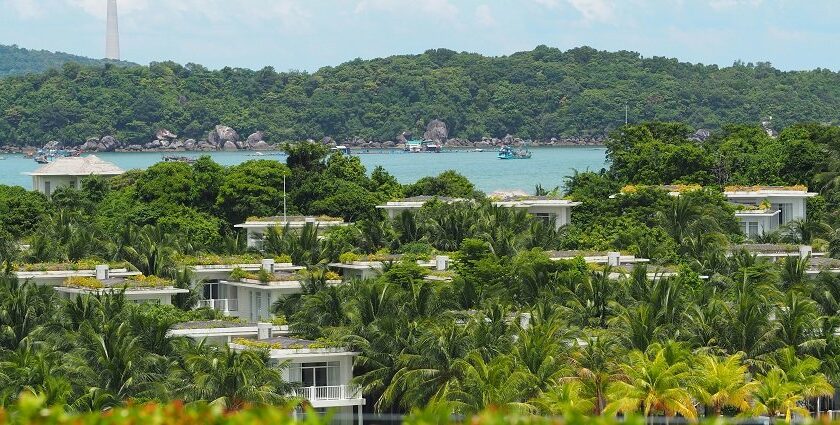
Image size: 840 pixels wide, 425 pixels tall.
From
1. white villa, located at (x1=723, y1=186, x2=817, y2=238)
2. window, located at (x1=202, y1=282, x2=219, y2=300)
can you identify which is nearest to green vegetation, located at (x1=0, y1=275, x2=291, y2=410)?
window, located at (x1=202, y1=282, x2=219, y2=300)

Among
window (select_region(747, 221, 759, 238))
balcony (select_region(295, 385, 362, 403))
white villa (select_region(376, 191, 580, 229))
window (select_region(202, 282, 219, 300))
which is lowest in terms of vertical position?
balcony (select_region(295, 385, 362, 403))

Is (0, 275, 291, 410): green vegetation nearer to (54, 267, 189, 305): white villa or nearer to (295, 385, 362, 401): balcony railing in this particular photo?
(295, 385, 362, 401): balcony railing

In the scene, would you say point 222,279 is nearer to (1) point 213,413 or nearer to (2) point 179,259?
(2) point 179,259

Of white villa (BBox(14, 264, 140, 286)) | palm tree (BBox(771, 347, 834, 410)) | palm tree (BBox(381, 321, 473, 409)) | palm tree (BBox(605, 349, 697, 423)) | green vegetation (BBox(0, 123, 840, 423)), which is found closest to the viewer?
palm tree (BBox(605, 349, 697, 423))

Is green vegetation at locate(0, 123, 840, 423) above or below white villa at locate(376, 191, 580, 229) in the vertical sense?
below

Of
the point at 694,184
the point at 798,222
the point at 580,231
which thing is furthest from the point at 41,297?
the point at 694,184

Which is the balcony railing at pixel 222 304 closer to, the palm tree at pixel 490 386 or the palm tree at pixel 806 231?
the palm tree at pixel 490 386

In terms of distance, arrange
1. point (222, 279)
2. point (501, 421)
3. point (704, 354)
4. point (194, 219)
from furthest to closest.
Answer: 1. point (194, 219)
2. point (222, 279)
3. point (704, 354)
4. point (501, 421)

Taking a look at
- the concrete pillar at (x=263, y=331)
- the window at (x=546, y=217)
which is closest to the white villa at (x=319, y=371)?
the concrete pillar at (x=263, y=331)
